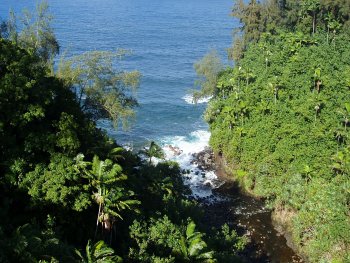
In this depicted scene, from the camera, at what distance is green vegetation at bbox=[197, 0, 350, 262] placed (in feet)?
113

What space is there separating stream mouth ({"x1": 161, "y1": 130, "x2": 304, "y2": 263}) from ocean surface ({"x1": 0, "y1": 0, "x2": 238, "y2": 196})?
39 cm

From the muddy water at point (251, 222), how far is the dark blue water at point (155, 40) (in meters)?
18.4

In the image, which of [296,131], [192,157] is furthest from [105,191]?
[192,157]

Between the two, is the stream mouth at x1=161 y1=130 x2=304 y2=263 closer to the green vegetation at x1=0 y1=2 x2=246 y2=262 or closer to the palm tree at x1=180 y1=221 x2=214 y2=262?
the green vegetation at x1=0 y1=2 x2=246 y2=262

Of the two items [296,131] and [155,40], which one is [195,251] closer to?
[296,131]

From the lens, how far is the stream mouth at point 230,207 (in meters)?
36.5

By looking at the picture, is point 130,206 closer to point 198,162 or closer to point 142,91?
point 198,162

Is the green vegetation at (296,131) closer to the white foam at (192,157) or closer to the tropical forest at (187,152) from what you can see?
the tropical forest at (187,152)

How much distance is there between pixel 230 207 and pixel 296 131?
396 inches

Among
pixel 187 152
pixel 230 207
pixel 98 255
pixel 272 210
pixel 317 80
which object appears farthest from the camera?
pixel 187 152

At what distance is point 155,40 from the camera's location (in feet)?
346

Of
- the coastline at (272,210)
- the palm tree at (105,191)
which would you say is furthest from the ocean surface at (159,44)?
the palm tree at (105,191)

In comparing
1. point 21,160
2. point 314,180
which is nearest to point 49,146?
point 21,160

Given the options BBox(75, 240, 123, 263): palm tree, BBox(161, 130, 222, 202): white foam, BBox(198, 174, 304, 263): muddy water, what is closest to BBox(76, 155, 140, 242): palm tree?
BBox(75, 240, 123, 263): palm tree
